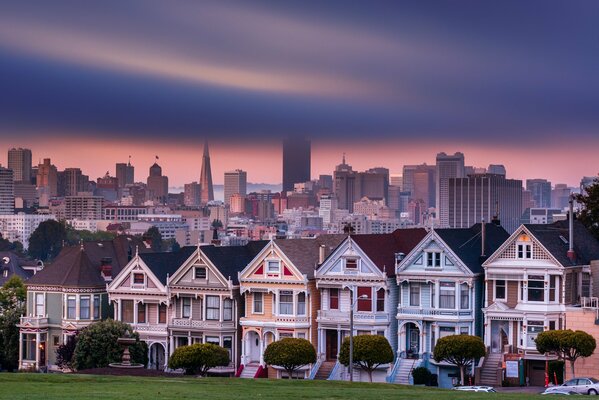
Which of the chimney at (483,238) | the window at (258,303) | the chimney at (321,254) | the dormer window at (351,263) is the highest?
the chimney at (483,238)

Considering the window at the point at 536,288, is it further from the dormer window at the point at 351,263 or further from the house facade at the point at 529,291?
the dormer window at the point at 351,263

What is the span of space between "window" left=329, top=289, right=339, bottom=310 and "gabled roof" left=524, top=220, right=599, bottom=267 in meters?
10.1

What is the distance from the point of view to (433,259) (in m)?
70.4

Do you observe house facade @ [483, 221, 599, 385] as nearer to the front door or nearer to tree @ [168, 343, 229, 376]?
the front door

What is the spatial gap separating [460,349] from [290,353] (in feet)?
27.5

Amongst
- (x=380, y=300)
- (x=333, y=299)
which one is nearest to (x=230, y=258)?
(x=333, y=299)

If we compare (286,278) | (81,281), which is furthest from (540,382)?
(81,281)

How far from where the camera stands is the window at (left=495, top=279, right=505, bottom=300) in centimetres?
A: 6906

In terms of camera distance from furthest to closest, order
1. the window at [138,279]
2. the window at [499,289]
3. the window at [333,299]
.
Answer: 1. the window at [138,279]
2. the window at [333,299]
3. the window at [499,289]

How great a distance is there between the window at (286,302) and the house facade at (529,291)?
10.3 m

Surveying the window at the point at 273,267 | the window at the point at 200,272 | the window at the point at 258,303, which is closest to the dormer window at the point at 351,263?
the window at the point at 273,267

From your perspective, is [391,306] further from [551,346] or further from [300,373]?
[551,346]

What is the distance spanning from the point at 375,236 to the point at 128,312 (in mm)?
14328

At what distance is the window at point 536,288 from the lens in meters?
67.9
